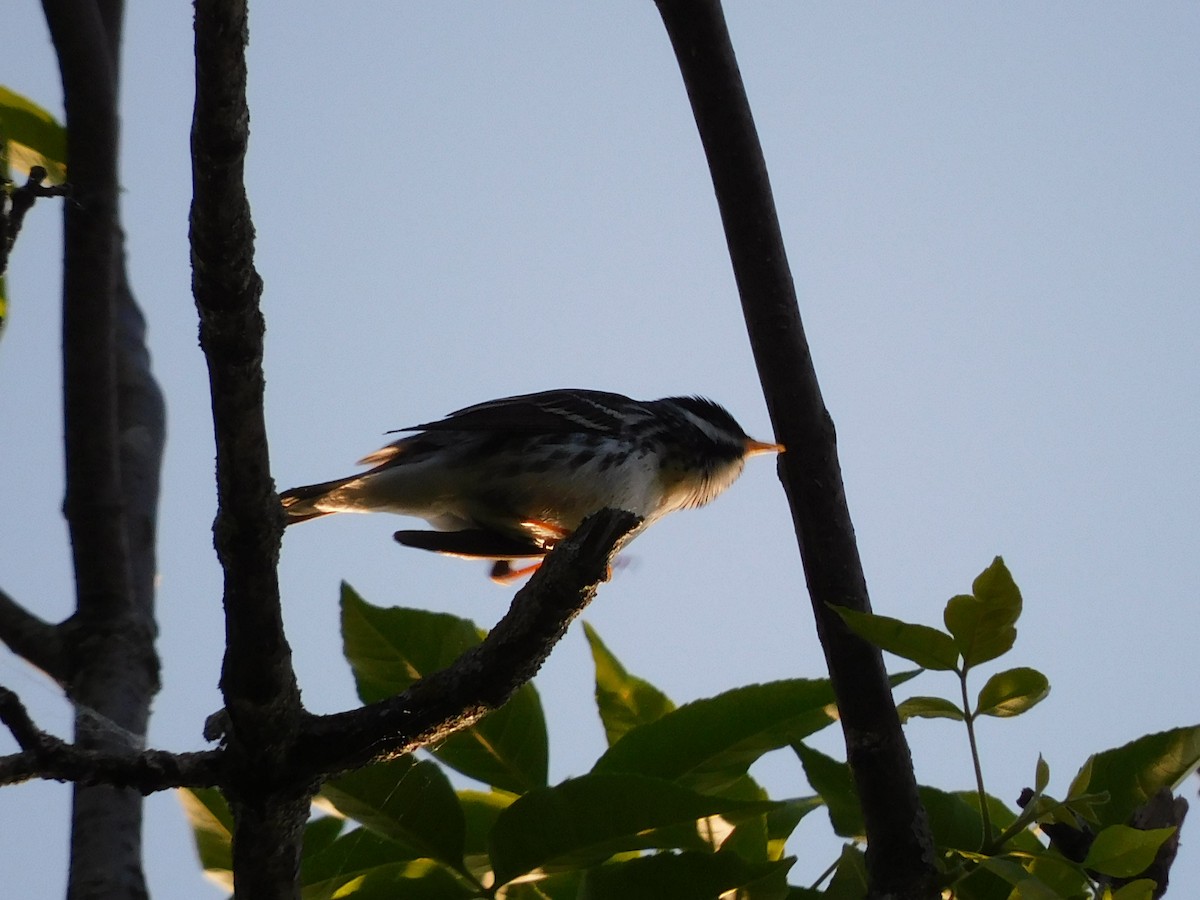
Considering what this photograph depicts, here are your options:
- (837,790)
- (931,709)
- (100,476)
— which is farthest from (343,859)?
(100,476)

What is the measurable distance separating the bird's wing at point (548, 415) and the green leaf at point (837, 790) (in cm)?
287

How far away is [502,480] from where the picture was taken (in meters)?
5.29

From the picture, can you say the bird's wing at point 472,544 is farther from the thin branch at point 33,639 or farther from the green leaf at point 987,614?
the green leaf at point 987,614

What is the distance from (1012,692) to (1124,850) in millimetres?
284

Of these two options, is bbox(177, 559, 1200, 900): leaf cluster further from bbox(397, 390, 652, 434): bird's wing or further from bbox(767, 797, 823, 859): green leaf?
bbox(397, 390, 652, 434): bird's wing

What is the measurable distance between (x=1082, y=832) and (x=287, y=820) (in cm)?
134

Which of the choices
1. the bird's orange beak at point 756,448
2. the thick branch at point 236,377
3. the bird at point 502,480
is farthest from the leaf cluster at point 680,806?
the bird's orange beak at point 756,448

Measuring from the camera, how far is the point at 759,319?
2.96 meters

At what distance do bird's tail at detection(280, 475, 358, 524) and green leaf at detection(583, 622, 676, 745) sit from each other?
249 centimetres

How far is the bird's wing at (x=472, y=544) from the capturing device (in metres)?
5.16

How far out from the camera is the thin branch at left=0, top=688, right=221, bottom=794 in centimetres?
196

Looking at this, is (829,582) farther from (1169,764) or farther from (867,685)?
(1169,764)

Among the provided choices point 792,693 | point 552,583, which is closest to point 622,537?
point 552,583

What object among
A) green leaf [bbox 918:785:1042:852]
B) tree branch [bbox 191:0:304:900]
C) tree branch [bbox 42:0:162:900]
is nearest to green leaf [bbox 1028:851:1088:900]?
green leaf [bbox 918:785:1042:852]
